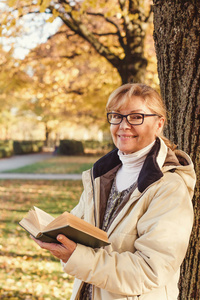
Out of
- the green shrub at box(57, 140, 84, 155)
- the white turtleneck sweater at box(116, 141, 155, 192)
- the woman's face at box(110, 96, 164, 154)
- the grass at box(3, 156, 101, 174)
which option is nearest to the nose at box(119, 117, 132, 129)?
the woman's face at box(110, 96, 164, 154)

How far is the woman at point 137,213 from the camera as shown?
1.56m

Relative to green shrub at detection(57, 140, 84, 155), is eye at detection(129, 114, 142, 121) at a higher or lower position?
higher

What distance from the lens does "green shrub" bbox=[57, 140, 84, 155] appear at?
3098 cm

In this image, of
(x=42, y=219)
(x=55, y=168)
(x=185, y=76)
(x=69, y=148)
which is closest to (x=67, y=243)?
(x=42, y=219)

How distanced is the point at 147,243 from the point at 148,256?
59 mm

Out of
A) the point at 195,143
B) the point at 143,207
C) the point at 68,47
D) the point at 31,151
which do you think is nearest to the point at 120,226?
the point at 143,207

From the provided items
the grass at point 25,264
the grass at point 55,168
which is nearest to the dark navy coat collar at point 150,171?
the grass at point 25,264

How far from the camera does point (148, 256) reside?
1.55 m

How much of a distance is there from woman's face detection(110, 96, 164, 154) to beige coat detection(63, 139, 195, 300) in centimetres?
13

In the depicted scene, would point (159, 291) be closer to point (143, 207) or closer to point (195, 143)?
point (143, 207)

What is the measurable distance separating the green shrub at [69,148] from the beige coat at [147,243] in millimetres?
29342

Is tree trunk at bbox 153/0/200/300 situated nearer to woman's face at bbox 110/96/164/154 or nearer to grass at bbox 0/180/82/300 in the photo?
woman's face at bbox 110/96/164/154

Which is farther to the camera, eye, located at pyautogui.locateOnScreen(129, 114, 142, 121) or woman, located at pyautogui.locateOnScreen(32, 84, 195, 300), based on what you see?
eye, located at pyautogui.locateOnScreen(129, 114, 142, 121)

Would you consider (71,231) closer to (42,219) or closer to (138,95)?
(42,219)
